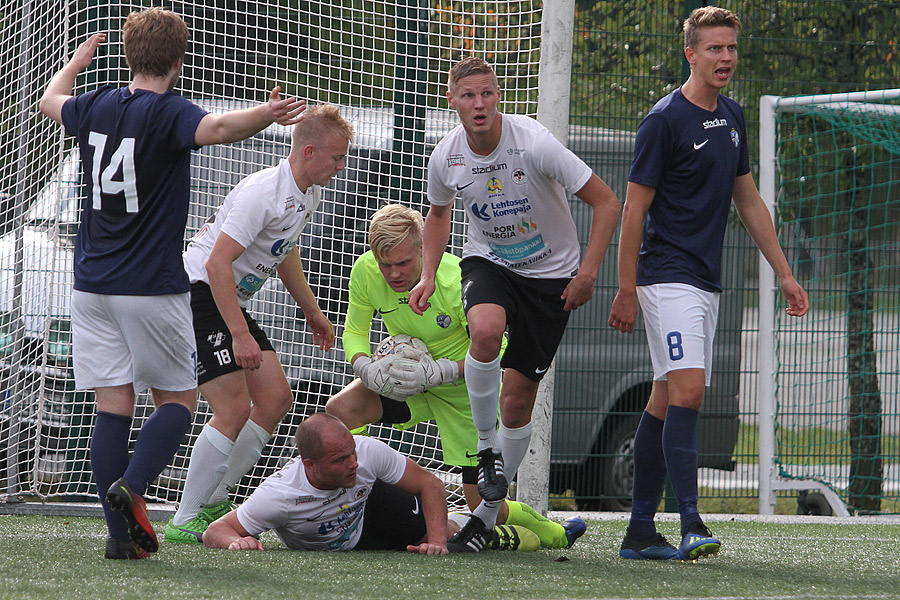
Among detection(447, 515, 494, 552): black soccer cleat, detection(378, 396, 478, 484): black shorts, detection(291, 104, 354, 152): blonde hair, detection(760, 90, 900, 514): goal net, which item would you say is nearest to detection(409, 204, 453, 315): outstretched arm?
detection(291, 104, 354, 152): blonde hair

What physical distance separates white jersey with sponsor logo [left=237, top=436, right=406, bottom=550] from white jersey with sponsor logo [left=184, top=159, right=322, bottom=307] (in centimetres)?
82

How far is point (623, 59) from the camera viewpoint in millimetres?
6105

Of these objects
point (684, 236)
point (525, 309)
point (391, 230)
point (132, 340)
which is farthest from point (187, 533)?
point (684, 236)

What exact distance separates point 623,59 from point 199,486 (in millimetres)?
3575

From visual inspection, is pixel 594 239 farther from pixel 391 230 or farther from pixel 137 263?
pixel 137 263

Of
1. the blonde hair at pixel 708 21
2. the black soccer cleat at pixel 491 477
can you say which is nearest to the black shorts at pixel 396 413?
the black soccer cleat at pixel 491 477

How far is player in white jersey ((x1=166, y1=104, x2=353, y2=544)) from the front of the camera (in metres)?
3.89

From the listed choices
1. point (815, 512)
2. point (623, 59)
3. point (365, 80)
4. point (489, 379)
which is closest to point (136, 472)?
point (489, 379)

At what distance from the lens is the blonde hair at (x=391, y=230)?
4180mm

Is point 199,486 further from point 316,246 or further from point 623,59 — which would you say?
point 623,59

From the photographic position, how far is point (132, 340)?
10.9 ft

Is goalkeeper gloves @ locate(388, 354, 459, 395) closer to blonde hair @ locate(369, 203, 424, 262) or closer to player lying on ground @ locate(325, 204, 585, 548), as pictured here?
player lying on ground @ locate(325, 204, 585, 548)

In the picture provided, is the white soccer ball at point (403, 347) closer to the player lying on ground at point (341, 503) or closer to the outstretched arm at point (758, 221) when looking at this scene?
the player lying on ground at point (341, 503)

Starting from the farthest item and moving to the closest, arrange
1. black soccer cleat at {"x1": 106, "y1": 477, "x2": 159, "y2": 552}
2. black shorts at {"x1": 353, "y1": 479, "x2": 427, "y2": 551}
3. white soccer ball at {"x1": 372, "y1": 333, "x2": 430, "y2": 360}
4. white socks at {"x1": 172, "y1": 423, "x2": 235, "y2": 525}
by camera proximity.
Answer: white soccer ball at {"x1": 372, "y1": 333, "x2": 430, "y2": 360} → white socks at {"x1": 172, "y1": 423, "x2": 235, "y2": 525} → black shorts at {"x1": 353, "y1": 479, "x2": 427, "y2": 551} → black soccer cleat at {"x1": 106, "y1": 477, "x2": 159, "y2": 552}
